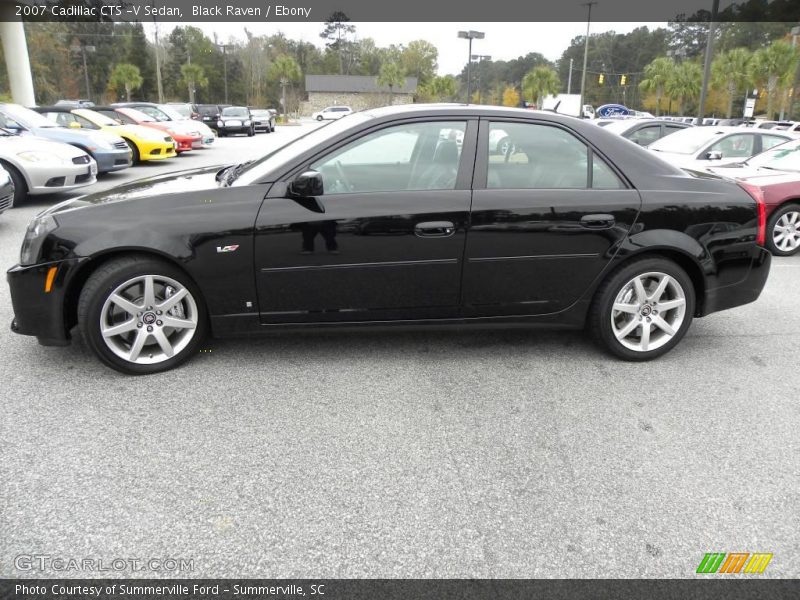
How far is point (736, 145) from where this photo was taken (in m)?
9.80

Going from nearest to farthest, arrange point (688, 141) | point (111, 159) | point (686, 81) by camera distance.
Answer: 1. point (688, 141)
2. point (111, 159)
3. point (686, 81)

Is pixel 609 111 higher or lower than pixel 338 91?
lower

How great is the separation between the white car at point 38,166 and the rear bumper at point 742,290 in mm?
9021

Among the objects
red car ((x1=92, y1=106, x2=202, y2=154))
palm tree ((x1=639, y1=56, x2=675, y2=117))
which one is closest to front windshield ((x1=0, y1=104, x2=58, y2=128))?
red car ((x1=92, y1=106, x2=202, y2=154))

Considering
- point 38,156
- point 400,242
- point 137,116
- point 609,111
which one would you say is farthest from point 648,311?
point 609,111

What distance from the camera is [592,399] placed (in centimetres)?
348

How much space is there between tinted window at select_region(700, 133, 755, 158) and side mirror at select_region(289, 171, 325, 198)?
27.4 feet

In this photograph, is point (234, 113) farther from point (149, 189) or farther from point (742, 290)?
point (742, 290)

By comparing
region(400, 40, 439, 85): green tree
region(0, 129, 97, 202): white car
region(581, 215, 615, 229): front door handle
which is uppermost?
region(400, 40, 439, 85): green tree

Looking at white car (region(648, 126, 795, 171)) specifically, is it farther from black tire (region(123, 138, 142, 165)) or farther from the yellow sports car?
black tire (region(123, 138, 142, 165))

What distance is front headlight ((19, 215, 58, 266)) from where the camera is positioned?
3500 millimetres

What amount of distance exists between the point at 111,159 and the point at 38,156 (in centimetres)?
276

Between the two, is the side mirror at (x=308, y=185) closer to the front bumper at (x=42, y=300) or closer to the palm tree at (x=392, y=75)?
the front bumper at (x=42, y=300)

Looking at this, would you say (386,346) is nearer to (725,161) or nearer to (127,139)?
(725,161)
